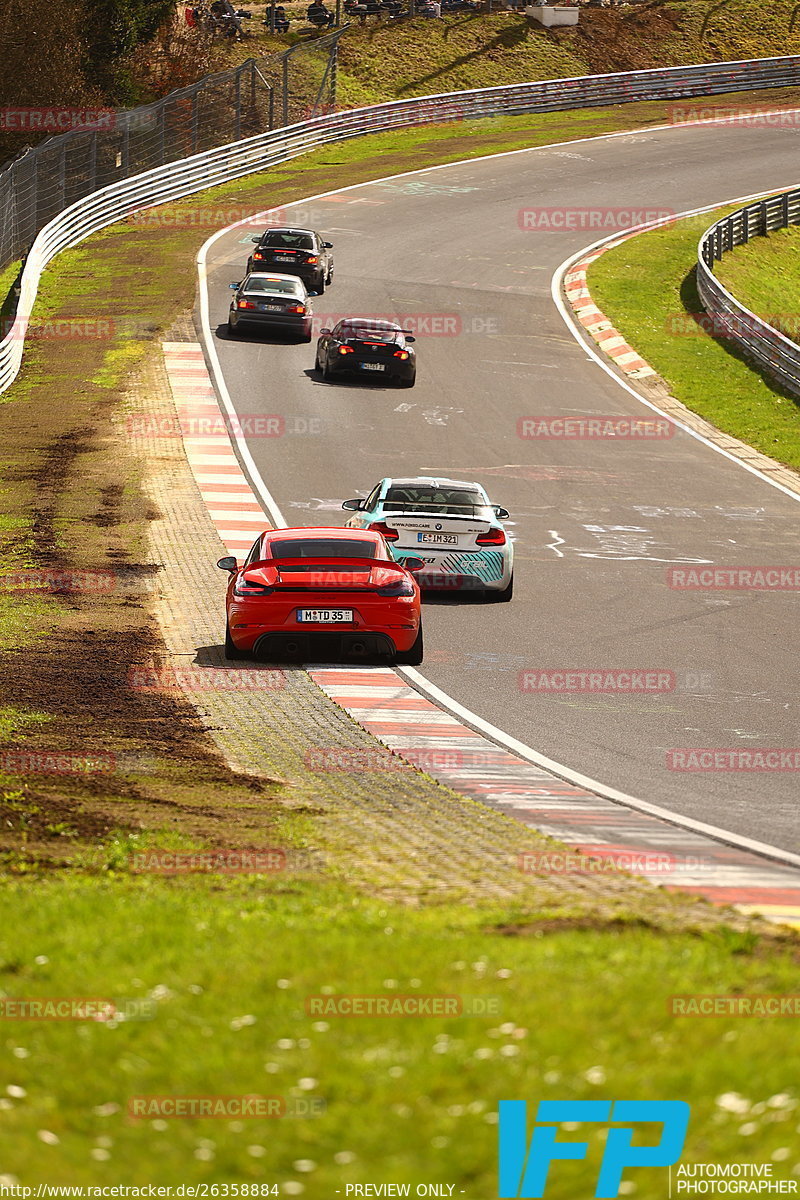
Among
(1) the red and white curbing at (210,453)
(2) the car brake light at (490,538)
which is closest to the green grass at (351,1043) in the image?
(2) the car brake light at (490,538)

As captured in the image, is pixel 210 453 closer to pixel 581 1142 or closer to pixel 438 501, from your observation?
pixel 438 501

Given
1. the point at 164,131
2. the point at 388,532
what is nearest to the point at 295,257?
the point at 164,131

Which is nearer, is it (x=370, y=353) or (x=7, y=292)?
(x=370, y=353)

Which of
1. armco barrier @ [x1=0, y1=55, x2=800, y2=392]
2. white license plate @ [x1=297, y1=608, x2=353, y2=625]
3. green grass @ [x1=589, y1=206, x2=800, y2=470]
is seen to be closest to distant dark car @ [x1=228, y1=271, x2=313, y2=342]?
armco barrier @ [x1=0, y1=55, x2=800, y2=392]

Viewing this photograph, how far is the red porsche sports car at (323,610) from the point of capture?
15.5m

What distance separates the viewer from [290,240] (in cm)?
4188

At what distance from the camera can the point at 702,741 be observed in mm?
12641

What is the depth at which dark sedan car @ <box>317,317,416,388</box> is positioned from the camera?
3422 centimetres

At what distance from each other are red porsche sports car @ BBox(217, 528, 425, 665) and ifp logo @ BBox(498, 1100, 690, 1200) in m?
10.8

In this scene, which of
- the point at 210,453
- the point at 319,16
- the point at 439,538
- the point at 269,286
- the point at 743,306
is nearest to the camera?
the point at 439,538

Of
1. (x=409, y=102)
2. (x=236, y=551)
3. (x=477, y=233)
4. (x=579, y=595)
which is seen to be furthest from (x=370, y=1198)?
(x=409, y=102)

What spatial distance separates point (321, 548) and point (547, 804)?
20.6 feet

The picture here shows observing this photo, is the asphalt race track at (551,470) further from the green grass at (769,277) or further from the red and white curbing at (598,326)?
the green grass at (769,277)

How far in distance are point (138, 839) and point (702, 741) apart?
222 inches
